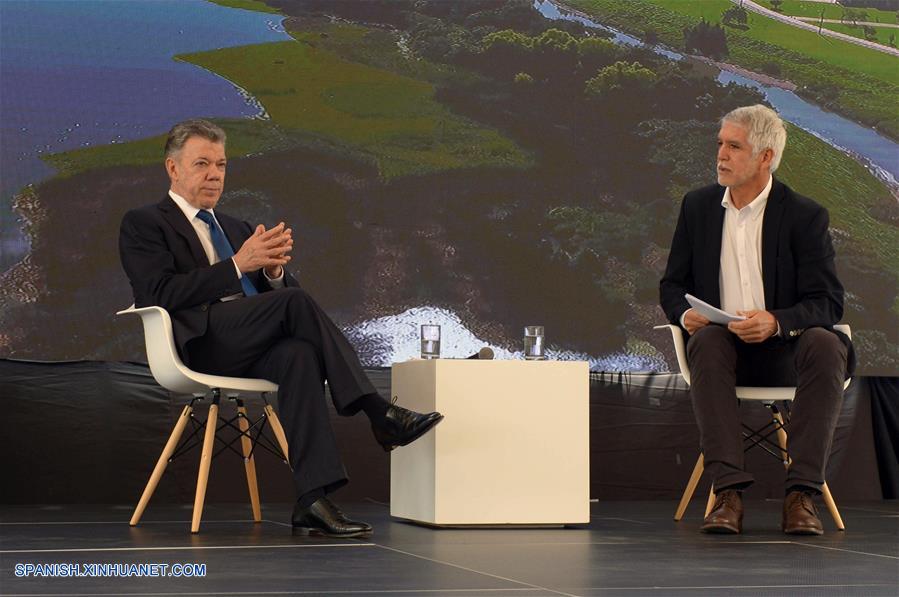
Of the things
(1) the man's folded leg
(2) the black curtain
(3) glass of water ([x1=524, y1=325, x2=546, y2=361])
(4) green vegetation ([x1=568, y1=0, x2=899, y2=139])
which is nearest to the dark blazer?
(3) glass of water ([x1=524, y1=325, x2=546, y2=361])

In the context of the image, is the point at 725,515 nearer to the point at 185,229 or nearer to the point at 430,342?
the point at 430,342

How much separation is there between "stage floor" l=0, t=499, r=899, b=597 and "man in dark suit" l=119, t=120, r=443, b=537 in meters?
0.25

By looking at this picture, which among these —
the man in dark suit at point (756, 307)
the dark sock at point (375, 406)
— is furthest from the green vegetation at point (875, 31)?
the dark sock at point (375, 406)

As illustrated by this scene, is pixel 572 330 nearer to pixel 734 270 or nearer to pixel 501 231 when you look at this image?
pixel 501 231

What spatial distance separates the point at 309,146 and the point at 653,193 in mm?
1362

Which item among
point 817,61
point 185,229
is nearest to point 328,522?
point 185,229

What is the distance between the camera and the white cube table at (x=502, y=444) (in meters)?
3.53

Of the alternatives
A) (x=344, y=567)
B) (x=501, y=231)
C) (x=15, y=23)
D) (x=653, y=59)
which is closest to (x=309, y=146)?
(x=501, y=231)

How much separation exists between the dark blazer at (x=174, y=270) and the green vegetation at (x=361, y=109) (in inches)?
49.5

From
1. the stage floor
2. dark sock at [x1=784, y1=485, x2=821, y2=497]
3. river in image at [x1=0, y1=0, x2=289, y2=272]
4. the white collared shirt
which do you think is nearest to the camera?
the stage floor

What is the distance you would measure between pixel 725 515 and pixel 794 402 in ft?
1.19

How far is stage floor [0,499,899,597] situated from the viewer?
86.4 inches

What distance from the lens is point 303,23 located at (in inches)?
193

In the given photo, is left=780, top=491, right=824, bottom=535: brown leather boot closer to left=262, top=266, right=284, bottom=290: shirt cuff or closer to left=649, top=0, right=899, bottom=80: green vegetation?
left=262, top=266, right=284, bottom=290: shirt cuff
